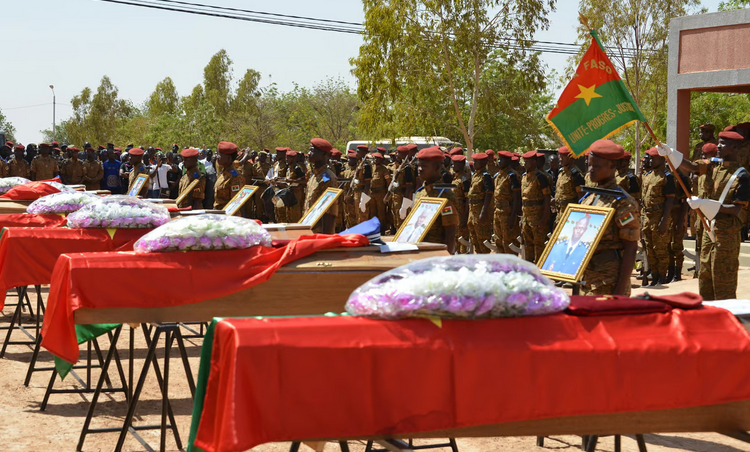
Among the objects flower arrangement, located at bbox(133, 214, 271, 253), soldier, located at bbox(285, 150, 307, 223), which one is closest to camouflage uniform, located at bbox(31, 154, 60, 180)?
soldier, located at bbox(285, 150, 307, 223)

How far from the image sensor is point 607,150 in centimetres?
577

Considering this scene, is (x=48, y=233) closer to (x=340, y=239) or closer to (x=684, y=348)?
(x=340, y=239)

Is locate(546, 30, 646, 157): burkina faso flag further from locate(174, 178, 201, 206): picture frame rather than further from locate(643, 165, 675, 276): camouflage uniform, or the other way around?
locate(174, 178, 201, 206): picture frame

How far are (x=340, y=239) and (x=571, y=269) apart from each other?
1.51 metres

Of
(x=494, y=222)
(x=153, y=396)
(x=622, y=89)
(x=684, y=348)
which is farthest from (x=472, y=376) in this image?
(x=494, y=222)

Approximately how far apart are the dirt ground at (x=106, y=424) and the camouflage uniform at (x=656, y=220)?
745 cm

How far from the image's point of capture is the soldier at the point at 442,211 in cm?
736

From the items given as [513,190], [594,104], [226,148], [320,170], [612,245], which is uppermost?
[594,104]

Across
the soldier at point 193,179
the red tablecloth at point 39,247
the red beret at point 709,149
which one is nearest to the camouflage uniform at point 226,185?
the soldier at point 193,179

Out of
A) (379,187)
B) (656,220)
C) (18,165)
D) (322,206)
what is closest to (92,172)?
(18,165)

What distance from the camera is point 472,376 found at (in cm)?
330

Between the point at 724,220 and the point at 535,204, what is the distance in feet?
17.7

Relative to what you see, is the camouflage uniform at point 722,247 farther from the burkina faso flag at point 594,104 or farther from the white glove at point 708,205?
the burkina faso flag at point 594,104

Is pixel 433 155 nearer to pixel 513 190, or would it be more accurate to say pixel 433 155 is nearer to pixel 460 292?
pixel 460 292
